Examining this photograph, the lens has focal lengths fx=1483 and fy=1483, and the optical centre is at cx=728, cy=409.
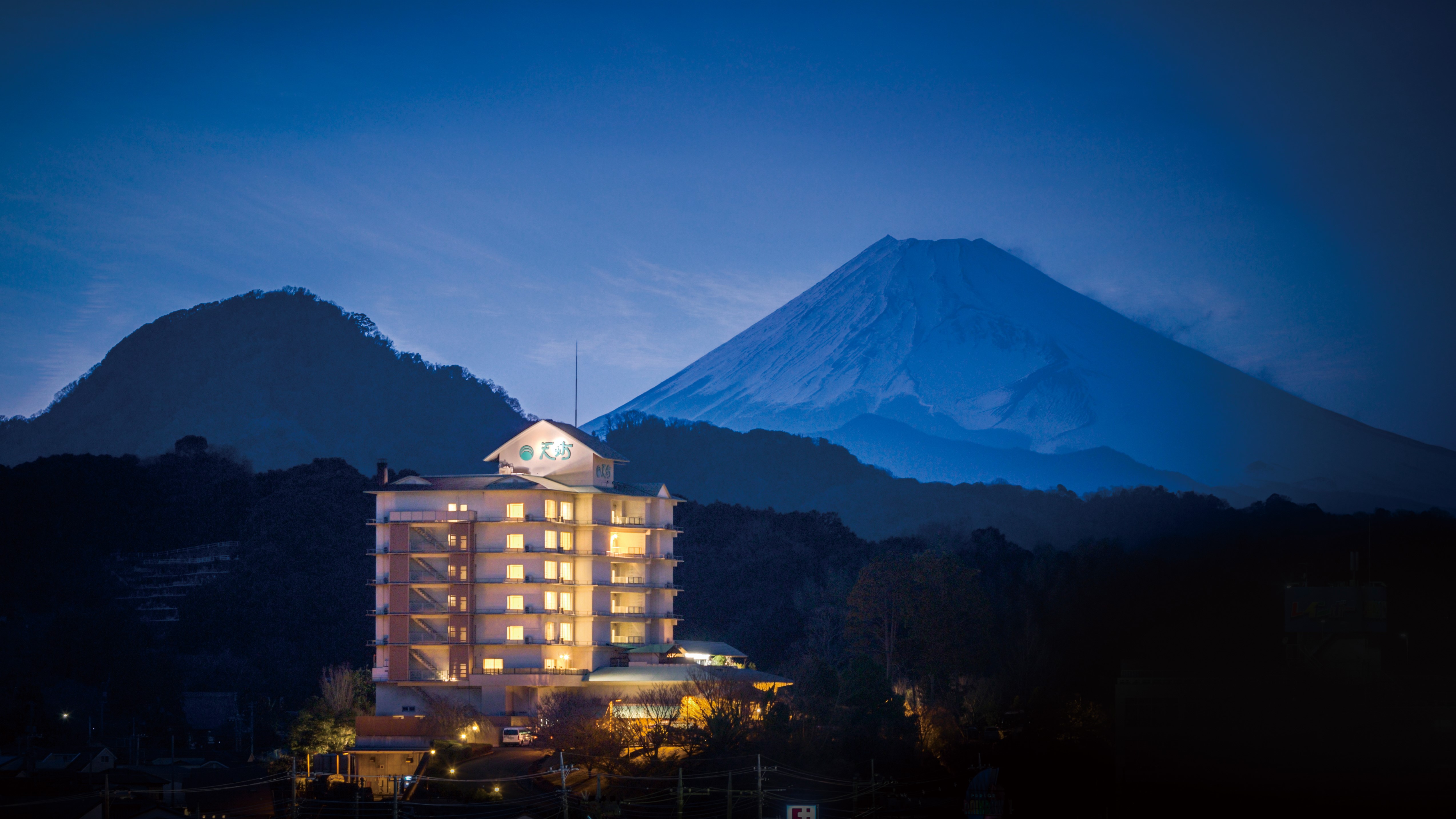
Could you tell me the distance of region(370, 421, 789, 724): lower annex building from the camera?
74.4m

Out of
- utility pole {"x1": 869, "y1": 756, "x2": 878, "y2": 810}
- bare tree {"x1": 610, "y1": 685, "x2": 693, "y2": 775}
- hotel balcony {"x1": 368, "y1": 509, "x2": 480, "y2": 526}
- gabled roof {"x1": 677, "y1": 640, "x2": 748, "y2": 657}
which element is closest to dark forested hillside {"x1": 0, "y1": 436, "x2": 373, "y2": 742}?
hotel balcony {"x1": 368, "y1": 509, "x2": 480, "y2": 526}

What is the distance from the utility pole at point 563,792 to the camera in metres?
50.8

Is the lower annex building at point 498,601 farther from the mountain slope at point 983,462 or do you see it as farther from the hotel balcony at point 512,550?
the mountain slope at point 983,462

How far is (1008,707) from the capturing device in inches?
3258

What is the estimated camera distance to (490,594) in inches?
2985

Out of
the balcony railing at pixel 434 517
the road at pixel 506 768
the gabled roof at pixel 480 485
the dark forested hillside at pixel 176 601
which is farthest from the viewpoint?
the dark forested hillside at pixel 176 601

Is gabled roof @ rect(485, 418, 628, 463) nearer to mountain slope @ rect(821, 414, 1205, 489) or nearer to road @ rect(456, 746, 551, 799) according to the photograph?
road @ rect(456, 746, 551, 799)

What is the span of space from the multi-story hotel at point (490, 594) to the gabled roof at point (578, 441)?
2.91 meters

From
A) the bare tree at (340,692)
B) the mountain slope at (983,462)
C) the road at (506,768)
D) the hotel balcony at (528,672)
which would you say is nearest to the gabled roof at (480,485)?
the hotel balcony at (528,672)

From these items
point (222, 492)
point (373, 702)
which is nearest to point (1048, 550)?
point (373, 702)

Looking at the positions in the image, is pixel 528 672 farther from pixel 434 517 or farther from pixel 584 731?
pixel 584 731

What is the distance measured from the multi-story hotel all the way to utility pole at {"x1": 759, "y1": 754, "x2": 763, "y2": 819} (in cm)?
1587

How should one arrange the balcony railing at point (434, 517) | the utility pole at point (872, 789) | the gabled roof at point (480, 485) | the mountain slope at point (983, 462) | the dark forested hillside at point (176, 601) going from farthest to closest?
the mountain slope at point (983, 462) → the dark forested hillside at point (176, 601) → the gabled roof at point (480, 485) → the balcony railing at point (434, 517) → the utility pole at point (872, 789)

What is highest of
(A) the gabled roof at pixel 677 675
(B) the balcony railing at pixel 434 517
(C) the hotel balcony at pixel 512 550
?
(B) the balcony railing at pixel 434 517
